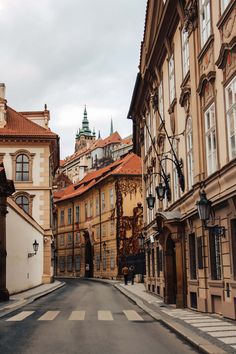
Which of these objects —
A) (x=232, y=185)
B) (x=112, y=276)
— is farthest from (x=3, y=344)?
(x=112, y=276)

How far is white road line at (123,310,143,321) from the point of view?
1633 cm

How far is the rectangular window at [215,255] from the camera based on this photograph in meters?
15.6

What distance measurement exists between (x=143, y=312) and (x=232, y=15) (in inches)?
399

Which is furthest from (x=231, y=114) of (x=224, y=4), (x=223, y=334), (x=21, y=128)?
(x=21, y=128)

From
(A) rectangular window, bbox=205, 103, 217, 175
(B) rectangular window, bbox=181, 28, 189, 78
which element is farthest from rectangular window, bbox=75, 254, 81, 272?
(A) rectangular window, bbox=205, 103, 217, 175

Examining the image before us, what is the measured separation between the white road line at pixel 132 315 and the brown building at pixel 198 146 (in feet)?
6.11

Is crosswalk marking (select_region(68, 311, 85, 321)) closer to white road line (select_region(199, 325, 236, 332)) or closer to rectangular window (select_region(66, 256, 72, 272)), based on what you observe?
white road line (select_region(199, 325, 236, 332))

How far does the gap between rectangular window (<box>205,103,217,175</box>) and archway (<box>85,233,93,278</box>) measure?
49.4 metres

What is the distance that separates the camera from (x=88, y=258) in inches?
2633

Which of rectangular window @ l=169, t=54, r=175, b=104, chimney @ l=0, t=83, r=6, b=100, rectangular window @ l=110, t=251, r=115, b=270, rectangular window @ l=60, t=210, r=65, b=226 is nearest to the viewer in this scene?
rectangular window @ l=169, t=54, r=175, b=104

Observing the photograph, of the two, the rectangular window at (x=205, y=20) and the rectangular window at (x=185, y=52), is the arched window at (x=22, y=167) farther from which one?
the rectangular window at (x=205, y=20)

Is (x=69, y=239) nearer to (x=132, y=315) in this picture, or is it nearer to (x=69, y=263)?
(x=69, y=263)

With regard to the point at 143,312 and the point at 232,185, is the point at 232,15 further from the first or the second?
the point at 143,312

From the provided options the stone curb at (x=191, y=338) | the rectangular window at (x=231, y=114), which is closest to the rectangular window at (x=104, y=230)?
the stone curb at (x=191, y=338)
